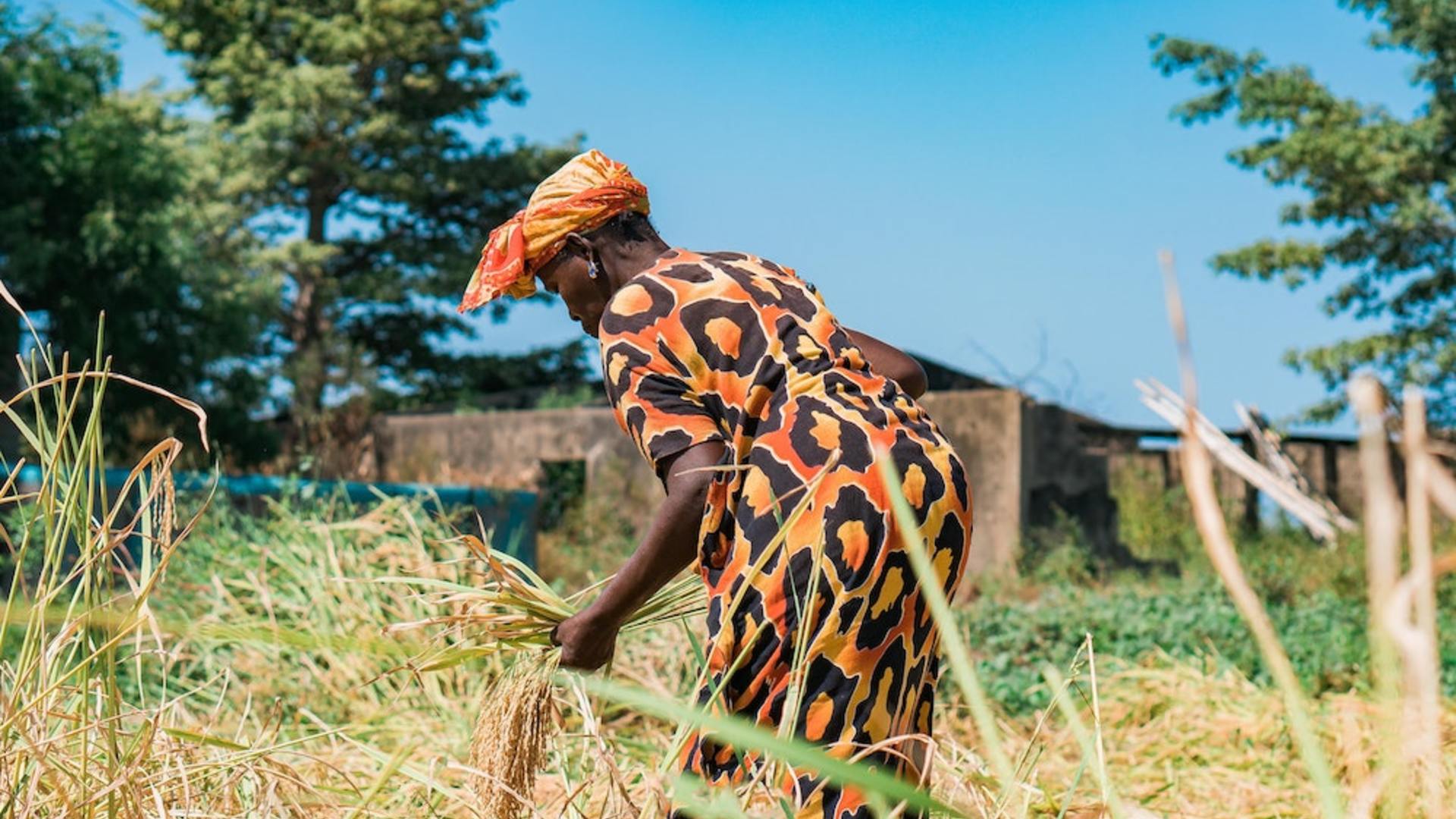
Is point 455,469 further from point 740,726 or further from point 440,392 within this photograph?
point 740,726

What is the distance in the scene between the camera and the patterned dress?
6.14 ft

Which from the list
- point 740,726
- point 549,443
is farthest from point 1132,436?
point 740,726

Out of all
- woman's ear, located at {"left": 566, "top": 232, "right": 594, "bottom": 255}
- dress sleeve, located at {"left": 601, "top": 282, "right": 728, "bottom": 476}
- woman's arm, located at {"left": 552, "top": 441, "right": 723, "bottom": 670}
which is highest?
woman's ear, located at {"left": 566, "top": 232, "right": 594, "bottom": 255}

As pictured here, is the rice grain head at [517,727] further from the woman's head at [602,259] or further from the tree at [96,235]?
the tree at [96,235]

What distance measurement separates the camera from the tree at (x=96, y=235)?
10.9 m

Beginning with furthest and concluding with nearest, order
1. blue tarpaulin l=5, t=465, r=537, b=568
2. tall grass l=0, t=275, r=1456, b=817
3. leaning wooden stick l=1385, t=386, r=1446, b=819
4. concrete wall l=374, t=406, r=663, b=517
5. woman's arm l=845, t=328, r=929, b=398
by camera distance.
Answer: concrete wall l=374, t=406, r=663, b=517 < blue tarpaulin l=5, t=465, r=537, b=568 < woman's arm l=845, t=328, r=929, b=398 < tall grass l=0, t=275, r=1456, b=817 < leaning wooden stick l=1385, t=386, r=1446, b=819

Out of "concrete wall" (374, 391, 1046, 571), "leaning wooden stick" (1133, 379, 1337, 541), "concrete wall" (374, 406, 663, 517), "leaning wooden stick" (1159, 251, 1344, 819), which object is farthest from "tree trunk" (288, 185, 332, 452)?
"leaning wooden stick" (1159, 251, 1344, 819)

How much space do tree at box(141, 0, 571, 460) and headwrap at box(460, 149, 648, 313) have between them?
15.9 meters

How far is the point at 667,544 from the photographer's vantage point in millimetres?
1939

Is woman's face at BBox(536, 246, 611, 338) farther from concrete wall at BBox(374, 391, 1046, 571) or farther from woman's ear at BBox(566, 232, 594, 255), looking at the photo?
concrete wall at BBox(374, 391, 1046, 571)

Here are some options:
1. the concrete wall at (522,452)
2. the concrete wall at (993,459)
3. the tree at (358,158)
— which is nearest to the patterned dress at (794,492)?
the concrete wall at (993,459)

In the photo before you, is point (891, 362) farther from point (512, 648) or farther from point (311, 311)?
point (311, 311)

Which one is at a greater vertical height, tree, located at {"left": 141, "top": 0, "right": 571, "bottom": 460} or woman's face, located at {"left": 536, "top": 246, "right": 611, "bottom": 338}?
tree, located at {"left": 141, "top": 0, "right": 571, "bottom": 460}

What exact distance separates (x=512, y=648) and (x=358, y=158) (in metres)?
18.4
